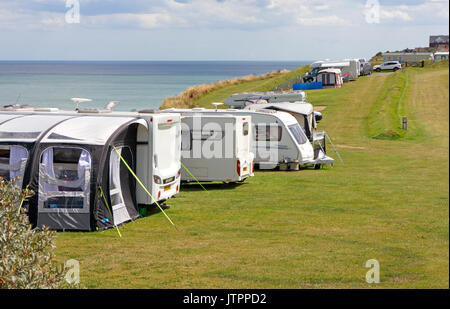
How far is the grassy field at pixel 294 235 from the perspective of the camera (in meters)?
8.44

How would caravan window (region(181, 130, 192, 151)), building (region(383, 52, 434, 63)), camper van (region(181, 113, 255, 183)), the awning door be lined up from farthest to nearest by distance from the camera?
building (region(383, 52, 434, 63)) < caravan window (region(181, 130, 192, 151)) < camper van (region(181, 113, 255, 183)) < the awning door

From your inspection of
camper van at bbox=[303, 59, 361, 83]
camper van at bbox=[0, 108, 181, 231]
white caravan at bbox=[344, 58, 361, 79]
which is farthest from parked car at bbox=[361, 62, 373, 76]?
camper van at bbox=[0, 108, 181, 231]

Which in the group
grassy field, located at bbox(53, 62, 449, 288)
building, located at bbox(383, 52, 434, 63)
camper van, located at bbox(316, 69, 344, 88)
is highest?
building, located at bbox(383, 52, 434, 63)

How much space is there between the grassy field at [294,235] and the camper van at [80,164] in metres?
0.42

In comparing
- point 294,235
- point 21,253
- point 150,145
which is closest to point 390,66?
point 150,145

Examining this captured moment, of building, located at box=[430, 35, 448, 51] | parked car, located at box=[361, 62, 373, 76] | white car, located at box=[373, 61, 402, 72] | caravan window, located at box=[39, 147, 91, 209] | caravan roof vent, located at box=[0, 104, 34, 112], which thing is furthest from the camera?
white car, located at box=[373, 61, 402, 72]

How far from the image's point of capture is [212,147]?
15898 mm

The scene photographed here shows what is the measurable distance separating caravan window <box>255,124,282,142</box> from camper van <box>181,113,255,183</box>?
3108mm

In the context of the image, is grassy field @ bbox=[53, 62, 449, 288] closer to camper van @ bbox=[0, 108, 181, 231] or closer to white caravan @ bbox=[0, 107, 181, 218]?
camper van @ bbox=[0, 108, 181, 231]

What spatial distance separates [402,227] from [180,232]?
4117 millimetres

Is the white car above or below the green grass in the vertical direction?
above

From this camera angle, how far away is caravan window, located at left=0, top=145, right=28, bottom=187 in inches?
453

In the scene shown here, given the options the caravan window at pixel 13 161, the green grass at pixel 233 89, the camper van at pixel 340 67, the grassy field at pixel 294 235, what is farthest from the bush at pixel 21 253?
the camper van at pixel 340 67

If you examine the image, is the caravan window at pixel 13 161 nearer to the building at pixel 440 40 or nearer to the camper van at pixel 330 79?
the building at pixel 440 40
